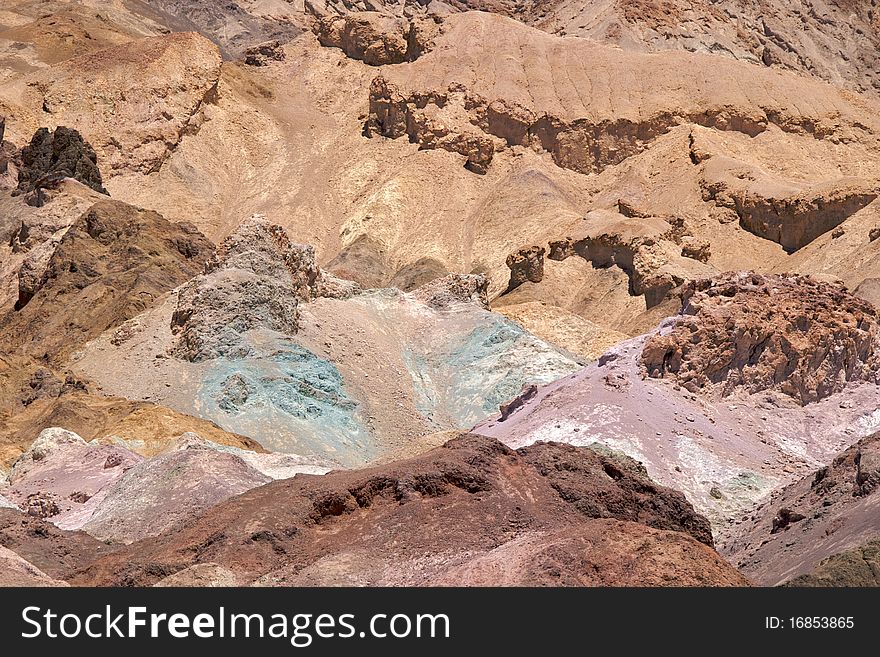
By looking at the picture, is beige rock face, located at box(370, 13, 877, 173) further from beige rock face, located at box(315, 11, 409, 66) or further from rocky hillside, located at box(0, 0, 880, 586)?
beige rock face, located at box(315, 11, 409, 66)

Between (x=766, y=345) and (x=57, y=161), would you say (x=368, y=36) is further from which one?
(x=766, y=345)

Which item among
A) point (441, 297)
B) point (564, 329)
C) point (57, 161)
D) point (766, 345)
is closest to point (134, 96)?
point (57, 161)

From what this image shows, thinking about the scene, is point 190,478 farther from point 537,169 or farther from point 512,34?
point 512,34

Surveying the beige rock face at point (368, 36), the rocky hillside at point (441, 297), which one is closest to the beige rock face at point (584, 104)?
the rocky hillside at point (441, 297)

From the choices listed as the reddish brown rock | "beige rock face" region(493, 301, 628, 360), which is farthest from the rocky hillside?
"beige rock face" region(493, 301, 628, 360)

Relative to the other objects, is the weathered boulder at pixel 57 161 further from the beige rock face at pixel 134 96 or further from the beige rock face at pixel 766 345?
the beige rock face at pixel 766 345

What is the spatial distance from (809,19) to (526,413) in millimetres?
105333

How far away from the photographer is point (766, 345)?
2731 centimetres

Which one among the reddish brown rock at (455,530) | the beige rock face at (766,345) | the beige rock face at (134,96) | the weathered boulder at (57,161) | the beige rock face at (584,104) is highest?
the reddish brown rock at (455,530)

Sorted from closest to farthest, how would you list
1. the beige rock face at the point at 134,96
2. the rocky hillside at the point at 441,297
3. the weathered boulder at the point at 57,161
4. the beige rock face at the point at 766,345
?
the rocky hillside at the point at 441,297 < the beige rock face at the point at 766,345 < the weathered boulder at the point at 57,161 < the beige rock face at the point at 134,96

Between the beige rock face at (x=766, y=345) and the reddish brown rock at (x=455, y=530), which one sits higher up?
→ the reddish brown rock at (x=455, y=530)

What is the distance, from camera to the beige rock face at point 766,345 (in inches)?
1058
